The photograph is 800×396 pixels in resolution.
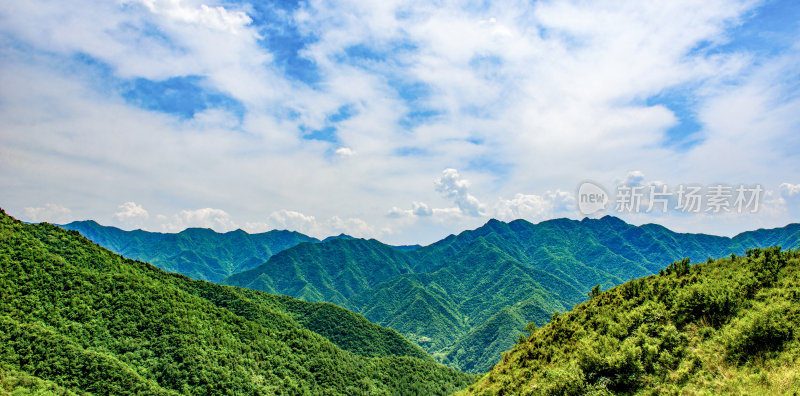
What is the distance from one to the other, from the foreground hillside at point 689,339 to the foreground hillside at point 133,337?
77354 mm

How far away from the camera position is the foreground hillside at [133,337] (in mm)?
65500

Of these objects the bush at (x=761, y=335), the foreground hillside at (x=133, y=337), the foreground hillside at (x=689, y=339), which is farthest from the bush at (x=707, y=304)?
the foreground hillside at (x=133, y=337)

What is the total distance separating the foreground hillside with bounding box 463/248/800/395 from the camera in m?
20.6

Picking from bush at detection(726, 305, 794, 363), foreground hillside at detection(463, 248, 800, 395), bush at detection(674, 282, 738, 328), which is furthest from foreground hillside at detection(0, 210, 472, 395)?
bush at detection(726, 305, 794, 363)

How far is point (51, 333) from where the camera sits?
67.1m

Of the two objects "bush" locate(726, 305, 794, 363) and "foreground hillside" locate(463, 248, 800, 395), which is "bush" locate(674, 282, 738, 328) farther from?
"bush" locate(726, 305, 794, 363)

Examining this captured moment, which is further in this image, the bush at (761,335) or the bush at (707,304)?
the bush at (707,304)

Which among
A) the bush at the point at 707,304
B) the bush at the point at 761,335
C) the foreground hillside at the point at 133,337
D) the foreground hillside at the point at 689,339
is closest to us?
the foreground hillside at the point at 689,339

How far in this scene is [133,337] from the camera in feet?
270

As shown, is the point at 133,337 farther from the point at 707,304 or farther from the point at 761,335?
the point at 761,335

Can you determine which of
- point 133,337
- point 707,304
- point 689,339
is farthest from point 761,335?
point 133,337

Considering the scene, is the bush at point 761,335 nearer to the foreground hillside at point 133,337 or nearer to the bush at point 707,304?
the bush at point 707,304

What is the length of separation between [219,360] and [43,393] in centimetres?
3927

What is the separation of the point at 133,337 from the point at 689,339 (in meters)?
104
